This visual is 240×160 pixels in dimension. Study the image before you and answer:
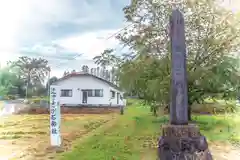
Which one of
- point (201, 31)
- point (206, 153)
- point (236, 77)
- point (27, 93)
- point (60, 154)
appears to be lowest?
point (60, 154)

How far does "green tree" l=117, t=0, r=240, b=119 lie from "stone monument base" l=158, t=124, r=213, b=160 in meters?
1.44

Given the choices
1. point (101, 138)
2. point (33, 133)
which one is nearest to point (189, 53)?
point (101, 138)

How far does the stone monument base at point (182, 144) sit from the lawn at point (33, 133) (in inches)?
46.0

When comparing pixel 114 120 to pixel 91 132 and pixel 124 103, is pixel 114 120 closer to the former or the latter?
pixel 124 103

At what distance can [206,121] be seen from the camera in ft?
12.5

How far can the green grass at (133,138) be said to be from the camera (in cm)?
238

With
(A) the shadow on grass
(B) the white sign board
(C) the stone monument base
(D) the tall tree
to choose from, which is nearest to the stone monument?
(C) the stone monument base

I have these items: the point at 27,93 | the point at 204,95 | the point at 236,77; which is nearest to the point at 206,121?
the point at 204,95

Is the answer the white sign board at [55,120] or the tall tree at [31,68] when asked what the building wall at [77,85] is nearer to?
the white sign board at [55,120]

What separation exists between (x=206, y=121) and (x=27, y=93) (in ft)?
8.94

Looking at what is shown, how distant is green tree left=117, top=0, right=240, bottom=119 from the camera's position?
9.68ft

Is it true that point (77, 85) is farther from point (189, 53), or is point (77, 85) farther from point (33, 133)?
point (189, 53)

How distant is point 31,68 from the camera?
1.78 meters

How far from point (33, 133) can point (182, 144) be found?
7.27 ft
